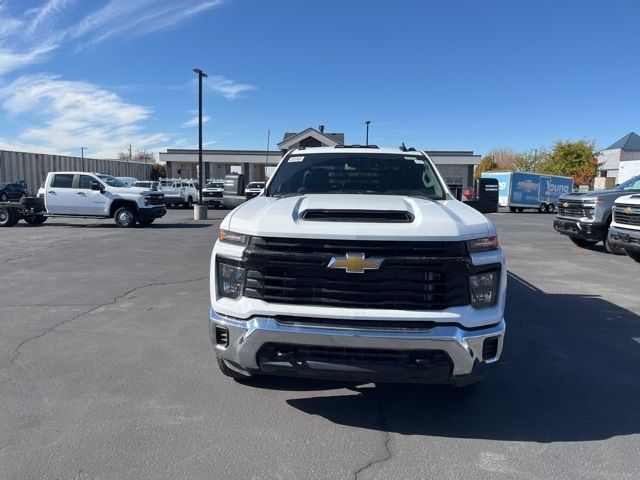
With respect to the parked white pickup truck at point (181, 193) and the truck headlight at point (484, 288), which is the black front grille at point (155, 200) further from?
the truck headlight at point (484, 288)

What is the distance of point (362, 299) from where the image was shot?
3264 mm

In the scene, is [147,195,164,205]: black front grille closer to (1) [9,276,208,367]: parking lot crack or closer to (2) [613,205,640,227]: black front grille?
(1) [9,276,208,367]: parking lot crack

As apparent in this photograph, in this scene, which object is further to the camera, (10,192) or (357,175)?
(10,192)

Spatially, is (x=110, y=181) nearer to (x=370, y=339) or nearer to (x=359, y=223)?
(x=359, y=223)

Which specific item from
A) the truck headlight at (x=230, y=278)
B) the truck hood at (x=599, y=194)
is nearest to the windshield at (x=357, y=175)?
the truck headlight at (x=230, y=278)

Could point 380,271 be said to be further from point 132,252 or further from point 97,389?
point 132,252

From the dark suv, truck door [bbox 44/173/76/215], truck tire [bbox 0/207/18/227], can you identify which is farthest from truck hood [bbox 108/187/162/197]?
the dark suv

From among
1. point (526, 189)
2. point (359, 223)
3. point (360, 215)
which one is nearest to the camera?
point (359, 223)

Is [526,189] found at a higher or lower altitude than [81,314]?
higher

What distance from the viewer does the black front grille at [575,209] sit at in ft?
41.1

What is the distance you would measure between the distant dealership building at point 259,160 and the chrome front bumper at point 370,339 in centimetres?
3614

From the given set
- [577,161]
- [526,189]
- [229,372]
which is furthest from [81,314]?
[577,161]

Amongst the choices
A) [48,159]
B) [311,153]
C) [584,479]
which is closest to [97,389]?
[311,153]

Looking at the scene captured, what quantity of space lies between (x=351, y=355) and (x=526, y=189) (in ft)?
116
